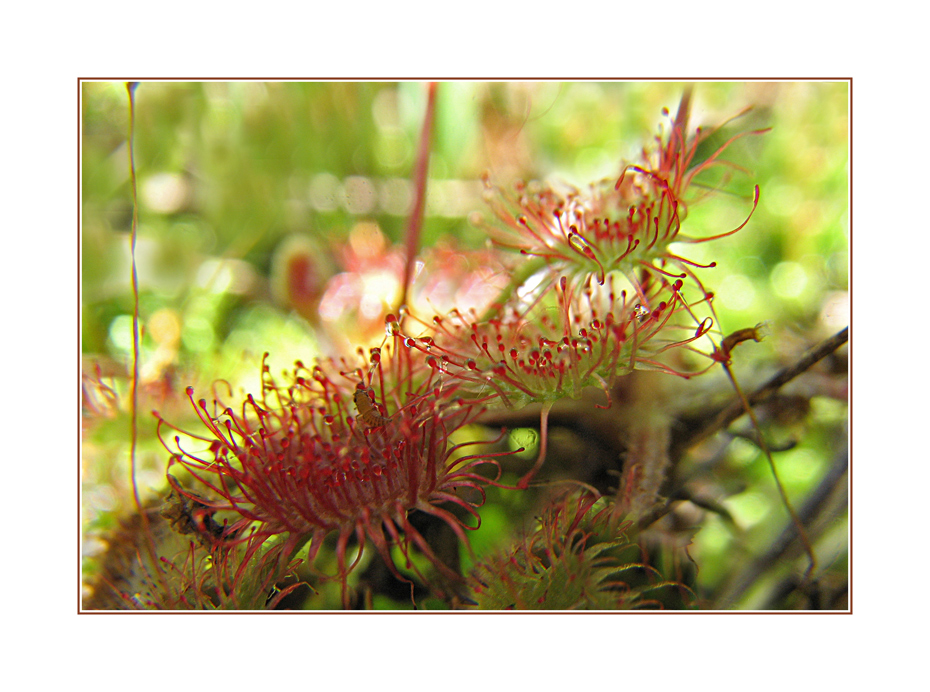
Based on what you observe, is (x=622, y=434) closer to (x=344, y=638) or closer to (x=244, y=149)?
(x=344, y=638)

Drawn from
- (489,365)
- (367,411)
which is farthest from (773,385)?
(367,411)

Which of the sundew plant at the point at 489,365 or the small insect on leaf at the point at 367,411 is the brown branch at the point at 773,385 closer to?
the sundew plant at the point at 489,365

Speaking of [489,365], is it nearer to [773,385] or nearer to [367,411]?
[367,411]

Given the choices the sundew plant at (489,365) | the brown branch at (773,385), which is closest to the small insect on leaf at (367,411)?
the sundew plant at (489,365)

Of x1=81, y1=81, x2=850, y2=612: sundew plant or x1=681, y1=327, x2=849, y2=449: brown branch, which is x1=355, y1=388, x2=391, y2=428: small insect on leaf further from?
x1=681, y1=327, x2=849, y2=449: brown branch
